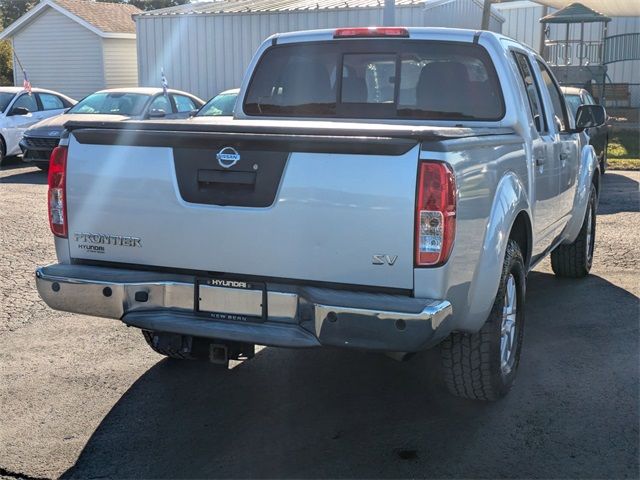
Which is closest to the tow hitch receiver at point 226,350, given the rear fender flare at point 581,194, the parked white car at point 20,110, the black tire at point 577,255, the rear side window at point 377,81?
the rear side window at point 377,81

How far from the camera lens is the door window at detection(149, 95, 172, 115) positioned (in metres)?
15.3

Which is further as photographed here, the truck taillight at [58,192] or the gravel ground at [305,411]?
the truck taillight at [58,192]

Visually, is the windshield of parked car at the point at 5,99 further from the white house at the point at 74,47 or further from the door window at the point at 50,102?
the white house at the point at 74,47

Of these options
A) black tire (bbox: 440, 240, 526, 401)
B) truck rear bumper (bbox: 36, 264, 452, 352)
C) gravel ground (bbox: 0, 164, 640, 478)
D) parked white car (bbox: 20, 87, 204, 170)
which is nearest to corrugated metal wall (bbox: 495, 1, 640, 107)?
parked white car (bbox: 20, 87, 204, 170)

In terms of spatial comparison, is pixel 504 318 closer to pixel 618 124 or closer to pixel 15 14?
pixel 618 124

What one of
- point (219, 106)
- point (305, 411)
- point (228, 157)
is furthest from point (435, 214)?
point (219, 106)

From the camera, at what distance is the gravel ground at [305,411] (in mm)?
3930

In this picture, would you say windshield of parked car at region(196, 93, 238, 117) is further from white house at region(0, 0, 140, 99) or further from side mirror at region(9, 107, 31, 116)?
white house at region(0, 0, 140, 99)

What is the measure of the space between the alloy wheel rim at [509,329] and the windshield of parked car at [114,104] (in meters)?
11.3

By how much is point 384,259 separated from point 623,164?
13411mm

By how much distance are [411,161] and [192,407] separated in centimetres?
195

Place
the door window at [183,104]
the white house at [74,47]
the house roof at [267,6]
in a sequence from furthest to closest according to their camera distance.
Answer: the white house at [74,47]
the house roof at [267,6]
the door window at [183,104]

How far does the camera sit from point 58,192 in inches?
169

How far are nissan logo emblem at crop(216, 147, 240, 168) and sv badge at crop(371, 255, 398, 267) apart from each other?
0.79 meters
